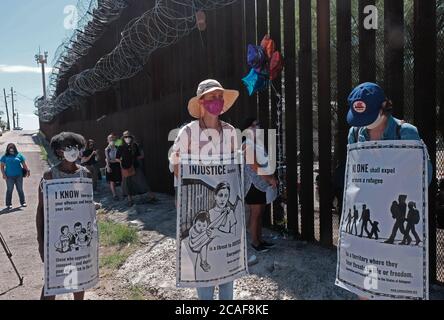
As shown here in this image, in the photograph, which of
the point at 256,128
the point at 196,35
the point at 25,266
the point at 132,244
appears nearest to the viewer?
the point at 256,128

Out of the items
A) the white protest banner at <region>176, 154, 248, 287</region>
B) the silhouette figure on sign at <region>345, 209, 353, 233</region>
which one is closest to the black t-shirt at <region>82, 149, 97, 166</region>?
the white protest banner at <region>176, 154, 248, 287</region>

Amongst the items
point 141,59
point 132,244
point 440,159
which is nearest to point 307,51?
point 440,159

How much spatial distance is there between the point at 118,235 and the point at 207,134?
13.9 feet

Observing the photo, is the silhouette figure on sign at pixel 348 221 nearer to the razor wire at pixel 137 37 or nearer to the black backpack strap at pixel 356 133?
the black backpack strap at pixel 356 133

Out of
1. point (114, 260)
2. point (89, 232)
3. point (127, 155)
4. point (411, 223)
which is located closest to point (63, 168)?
point (89, 232)

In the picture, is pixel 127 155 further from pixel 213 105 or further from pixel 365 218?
pixel 365 218

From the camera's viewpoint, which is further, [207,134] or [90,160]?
[90,160]

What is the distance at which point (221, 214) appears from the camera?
322 centimetres

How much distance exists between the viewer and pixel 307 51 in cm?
545

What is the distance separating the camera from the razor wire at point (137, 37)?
8422mm

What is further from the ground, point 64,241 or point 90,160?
point 90,160
